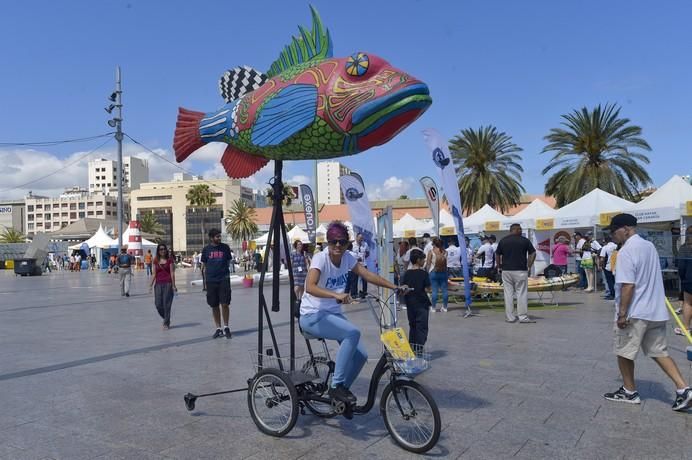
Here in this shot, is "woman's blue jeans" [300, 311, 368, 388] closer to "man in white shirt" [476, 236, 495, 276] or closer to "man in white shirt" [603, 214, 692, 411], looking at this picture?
"man in white shirt" [603, 214, 692, 411]

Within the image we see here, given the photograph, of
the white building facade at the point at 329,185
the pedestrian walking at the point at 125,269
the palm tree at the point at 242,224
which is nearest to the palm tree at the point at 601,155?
the pedestrian walking at the point at 125,269

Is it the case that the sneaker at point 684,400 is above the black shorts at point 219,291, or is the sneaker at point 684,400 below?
below

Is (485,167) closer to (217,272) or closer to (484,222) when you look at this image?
(484,222)

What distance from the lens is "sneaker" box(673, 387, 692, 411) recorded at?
4.74 meters

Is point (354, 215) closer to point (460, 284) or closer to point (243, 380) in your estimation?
point (460, 284)

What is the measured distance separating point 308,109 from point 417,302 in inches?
129

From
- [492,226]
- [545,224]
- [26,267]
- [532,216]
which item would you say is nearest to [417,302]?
[545,224]

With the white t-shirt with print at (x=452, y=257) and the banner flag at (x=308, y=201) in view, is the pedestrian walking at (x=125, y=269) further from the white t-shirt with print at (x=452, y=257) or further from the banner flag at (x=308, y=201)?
the white t-shirt with print at (x=452, y=257)

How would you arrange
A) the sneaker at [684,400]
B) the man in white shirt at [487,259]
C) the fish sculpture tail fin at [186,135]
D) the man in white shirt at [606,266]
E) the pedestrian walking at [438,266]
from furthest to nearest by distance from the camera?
the man in white shirt at [487,259] < the man in white shirt at [606,266] < the pedestrian walking at [438,266] < the fish sculpture tail fin at [186,135] < the sneaker at [684,400]

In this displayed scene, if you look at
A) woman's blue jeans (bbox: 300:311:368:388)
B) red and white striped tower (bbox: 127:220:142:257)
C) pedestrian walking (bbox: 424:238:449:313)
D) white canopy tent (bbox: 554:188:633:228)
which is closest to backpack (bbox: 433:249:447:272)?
pedestrian walking (bbox: 424:238:449:313)

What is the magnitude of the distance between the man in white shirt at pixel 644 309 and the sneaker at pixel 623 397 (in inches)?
12.5

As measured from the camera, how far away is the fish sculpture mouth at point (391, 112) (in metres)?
4.06

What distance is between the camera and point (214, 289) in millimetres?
8914

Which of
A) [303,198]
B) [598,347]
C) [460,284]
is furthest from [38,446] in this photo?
[303,198]
